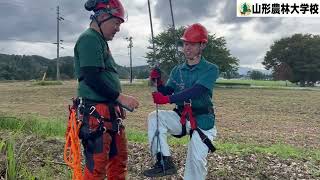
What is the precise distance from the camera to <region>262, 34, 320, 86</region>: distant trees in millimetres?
Result: 79812

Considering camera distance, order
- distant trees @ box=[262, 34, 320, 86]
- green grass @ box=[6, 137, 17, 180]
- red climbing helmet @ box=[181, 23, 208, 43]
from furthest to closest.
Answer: distant trees @ box=[262, 34, 320, 86]
red climbing helmet @ box=[181, 23, 208, 43]
green grass @ box=[6, 137, 17, 180]

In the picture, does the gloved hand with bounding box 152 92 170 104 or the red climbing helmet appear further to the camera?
the red climbing helmet

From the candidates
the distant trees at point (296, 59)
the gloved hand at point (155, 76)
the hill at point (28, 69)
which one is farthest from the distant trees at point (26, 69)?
the gloved hand at point (155, 76)

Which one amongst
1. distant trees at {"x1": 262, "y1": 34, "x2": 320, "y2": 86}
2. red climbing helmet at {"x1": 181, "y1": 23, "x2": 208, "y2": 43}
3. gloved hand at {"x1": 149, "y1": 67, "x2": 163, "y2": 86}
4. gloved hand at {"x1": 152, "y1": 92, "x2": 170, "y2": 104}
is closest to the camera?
gloved hand at {"x1": 152, "y1": 92, "x2": 170, "y2": 104}

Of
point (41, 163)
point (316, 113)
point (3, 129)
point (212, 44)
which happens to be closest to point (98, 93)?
point (41, 163)

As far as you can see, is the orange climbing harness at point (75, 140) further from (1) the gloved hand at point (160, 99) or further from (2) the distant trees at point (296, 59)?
(2) the distant trees at point (296, 59)

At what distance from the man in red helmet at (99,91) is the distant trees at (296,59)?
3065 inches

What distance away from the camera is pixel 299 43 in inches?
3322

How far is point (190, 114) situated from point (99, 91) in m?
1.19

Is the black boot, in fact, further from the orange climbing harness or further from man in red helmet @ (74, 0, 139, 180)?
the orange climbing harness

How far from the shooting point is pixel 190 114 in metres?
5.08

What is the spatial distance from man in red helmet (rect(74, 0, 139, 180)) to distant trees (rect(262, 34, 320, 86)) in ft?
255

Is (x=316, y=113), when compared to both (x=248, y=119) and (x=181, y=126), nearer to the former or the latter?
(x=248, y=119)

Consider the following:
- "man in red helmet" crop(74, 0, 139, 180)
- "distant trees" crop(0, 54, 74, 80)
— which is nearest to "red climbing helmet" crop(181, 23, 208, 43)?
"man in red helmet" crop(74, 0, 139, 180)
